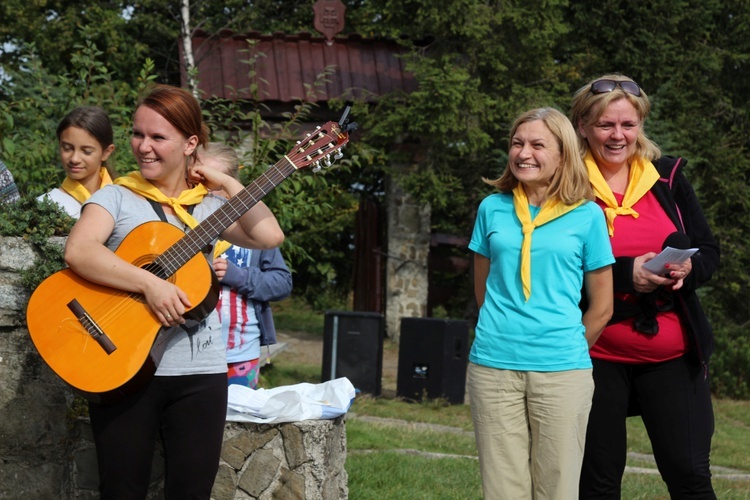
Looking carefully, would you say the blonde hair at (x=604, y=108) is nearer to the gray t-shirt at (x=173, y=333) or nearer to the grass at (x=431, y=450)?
the gray t-shirt at (x=173, y=333)

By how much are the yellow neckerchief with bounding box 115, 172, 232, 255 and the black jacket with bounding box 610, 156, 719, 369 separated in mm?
1494

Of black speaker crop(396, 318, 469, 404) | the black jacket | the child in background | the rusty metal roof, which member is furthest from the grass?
the rusty metal roof

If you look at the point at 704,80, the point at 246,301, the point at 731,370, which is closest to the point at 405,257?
the point at 731,370

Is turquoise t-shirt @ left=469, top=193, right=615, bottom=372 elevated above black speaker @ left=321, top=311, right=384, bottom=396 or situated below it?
above

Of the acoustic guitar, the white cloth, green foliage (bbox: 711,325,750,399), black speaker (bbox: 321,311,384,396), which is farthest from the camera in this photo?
green foliage (bbox: 711,325,750,399)

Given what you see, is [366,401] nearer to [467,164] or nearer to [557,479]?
[467,164]

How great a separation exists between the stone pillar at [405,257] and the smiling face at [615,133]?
10925 mm

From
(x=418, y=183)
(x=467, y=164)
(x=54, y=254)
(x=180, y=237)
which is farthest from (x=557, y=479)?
(x=467, y=164)

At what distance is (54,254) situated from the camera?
394cm

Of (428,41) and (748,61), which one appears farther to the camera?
(748,61)

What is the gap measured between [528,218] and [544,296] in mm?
276

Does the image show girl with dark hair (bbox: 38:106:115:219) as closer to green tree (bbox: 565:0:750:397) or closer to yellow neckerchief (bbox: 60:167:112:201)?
yellow neckerchief (bbox: 60:167:112:201)

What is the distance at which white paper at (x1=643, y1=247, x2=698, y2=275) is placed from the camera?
3393 mm

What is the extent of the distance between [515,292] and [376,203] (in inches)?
486
